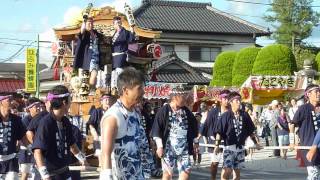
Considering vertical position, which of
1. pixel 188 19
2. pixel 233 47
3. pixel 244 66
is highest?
pixel 188 19

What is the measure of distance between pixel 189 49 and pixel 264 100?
15740mm

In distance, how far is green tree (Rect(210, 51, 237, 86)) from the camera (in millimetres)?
37750

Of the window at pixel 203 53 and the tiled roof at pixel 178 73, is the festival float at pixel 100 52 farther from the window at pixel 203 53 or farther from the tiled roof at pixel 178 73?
the window at pixel 203 53

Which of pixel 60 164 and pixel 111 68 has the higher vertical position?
pixel 111 68

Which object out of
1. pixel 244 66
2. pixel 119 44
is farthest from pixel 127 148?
pixel 244 66

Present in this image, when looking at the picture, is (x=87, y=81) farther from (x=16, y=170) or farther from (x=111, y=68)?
(x=16, y=170)

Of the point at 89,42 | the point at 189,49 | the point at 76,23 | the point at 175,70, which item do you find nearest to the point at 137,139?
the point at 89,42

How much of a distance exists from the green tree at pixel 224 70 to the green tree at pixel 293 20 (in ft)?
64.9

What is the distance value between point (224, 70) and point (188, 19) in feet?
40.2

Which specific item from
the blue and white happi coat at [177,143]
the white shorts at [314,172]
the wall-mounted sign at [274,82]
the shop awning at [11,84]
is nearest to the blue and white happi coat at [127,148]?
the white shorts at [314,172]

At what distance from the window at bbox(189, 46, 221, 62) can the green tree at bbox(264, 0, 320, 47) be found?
11.8 m

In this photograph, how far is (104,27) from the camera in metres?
16.4

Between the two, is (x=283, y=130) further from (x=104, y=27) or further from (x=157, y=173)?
(x=104, y=27)

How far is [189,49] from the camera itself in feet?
153
